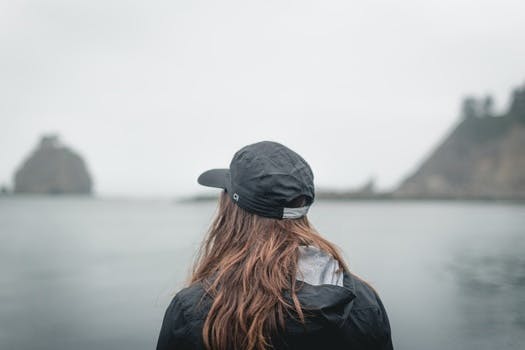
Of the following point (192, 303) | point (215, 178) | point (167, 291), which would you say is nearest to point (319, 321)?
point (192, 303)

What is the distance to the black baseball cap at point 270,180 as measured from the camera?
192cm

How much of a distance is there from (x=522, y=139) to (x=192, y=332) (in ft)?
334

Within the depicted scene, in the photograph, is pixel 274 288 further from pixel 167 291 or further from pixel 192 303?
pixel 167 291

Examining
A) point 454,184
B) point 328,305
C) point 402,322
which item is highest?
point 328,305

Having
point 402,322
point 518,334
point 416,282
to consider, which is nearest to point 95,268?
point 416,282

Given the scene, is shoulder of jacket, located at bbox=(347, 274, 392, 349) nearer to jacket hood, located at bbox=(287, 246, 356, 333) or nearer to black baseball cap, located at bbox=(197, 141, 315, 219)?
jacket hood, located at bbox=(287, 246, 356, 333)

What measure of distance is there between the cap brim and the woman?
183 millimetres

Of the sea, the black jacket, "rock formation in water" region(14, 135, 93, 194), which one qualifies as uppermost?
the black jacket

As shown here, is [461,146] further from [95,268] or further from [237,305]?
[237,305]

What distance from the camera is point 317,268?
1.89 meters

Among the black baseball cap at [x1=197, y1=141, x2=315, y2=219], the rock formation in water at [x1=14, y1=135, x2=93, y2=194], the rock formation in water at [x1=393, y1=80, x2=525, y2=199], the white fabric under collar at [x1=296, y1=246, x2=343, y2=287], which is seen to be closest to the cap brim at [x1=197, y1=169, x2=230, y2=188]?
the black baseball cap at [x1=197, y1=141, x2=315, y2=219]

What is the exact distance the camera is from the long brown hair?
6.04 feet

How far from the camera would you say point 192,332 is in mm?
1862

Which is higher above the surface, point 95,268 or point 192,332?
point 192,332
